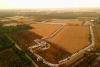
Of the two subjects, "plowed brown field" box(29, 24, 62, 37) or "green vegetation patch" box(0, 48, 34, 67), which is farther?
"plowed brown field" box(29, 24, 62, 37)

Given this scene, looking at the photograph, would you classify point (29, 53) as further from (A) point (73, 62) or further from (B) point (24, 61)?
(A) point (73, 62)

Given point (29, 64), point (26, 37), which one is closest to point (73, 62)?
point (29, 64)

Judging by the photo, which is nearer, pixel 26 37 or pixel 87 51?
pixel 87 51

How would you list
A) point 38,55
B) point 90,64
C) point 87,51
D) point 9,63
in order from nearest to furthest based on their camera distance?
point 9,63 → point 90,64 → point 38,55 → point 87,51

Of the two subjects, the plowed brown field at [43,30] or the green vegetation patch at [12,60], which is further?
the plowed brown field at [43,30]

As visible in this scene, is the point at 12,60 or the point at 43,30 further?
the point at 43,30

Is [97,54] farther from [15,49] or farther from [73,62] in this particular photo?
[15,49]

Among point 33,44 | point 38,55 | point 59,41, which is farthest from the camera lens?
point 59,41

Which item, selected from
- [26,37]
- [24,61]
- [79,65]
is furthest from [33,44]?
[79,65]

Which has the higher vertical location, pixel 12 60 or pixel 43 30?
pixel 43 30
